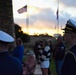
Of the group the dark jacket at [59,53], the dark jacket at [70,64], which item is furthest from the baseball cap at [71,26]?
the dark jacket at [59,53]

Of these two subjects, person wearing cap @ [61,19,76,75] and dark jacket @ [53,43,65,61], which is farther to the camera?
dark jacket @ [53,43,65,61]

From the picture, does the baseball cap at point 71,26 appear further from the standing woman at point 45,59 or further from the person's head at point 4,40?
the standing woman at point 45,59

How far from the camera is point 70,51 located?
5750 millimetres

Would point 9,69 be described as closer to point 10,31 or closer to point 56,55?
point 56,55

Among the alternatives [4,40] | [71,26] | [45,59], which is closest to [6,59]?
[4,40]

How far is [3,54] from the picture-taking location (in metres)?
5.81

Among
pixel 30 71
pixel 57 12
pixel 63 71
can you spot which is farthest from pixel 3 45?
pixel 57 12

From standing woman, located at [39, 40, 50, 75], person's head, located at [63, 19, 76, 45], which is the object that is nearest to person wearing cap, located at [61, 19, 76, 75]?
person's head, located at [63, 19, 76, 45]

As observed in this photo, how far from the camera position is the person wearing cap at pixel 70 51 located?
18.4 ft

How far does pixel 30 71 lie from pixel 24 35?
4886 cm

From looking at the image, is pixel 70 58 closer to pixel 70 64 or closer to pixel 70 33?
pixel 70 64

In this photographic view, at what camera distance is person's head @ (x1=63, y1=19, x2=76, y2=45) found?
5887 millimetres

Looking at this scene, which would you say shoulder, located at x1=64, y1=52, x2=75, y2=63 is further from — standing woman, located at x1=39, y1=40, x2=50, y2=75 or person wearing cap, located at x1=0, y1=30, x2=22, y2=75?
standing woman, located at x1=39, y1=40, x2=50, y2=75

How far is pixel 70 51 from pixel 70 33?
11.8 inches
